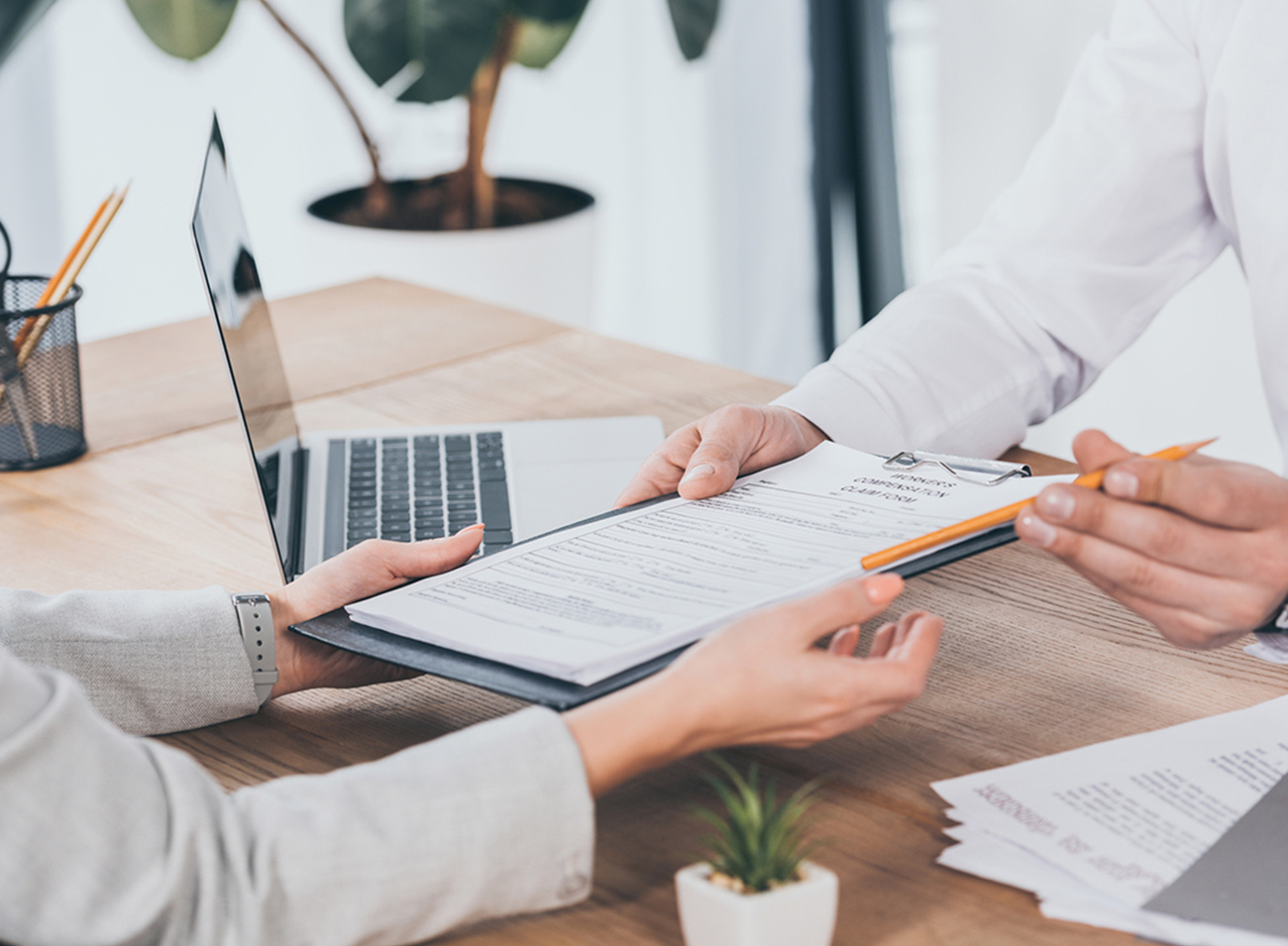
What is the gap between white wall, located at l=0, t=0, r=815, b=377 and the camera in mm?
2463

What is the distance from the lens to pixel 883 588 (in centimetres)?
64

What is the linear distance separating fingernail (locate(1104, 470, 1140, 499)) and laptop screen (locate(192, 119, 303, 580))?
55 centimetres

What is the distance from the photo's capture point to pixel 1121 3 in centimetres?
124

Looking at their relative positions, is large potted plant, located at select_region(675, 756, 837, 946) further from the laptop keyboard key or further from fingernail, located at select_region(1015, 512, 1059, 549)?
the laptop keyboard key

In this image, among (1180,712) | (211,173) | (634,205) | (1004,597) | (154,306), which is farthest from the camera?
(634,205)

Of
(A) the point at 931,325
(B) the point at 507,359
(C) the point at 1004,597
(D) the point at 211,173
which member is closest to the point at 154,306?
(B) the point at 507,359

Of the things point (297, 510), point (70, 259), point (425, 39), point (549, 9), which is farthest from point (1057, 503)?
point (549, 9)

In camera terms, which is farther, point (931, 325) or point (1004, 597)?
point (931, 325)

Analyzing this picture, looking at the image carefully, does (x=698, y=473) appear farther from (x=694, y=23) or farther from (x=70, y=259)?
(x=694, y=23)

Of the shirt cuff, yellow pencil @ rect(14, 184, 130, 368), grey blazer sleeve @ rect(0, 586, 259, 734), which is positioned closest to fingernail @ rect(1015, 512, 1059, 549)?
the shirt cuff

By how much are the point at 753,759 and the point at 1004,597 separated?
0.91 feet

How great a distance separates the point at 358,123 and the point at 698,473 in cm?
165

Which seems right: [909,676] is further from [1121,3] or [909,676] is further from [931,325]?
[1121,3]

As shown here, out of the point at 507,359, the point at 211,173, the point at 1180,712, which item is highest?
the point at 211,173
